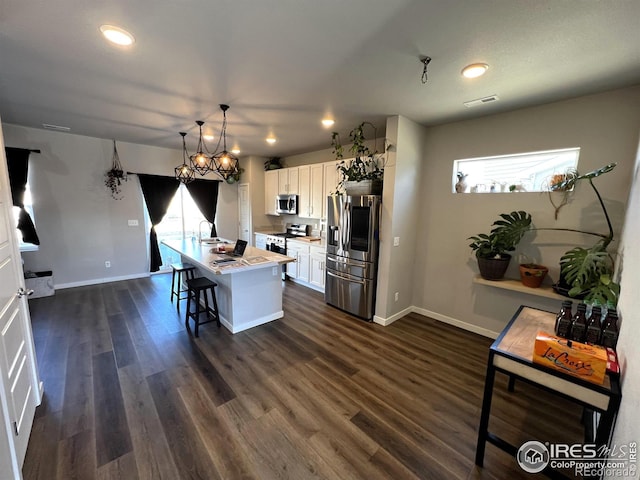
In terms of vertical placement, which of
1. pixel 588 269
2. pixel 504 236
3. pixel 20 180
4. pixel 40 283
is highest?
pixel 20 180

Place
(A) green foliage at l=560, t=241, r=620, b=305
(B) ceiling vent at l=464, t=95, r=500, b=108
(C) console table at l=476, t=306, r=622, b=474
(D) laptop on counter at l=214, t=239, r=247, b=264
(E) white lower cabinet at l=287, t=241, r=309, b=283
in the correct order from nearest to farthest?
(C) console table at l=476, t=306, r=622, b=474
(A) green foliage at l=560, t=241, r=620, b=305
(B) ceiling vent at l=464, t=95, r=500, b=108
(D) laptop on counter at l=214, t=239, r=247, b=264
(E) white lower cabinet at l=287, t=241, r=309, b=283

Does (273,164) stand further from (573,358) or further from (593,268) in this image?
(573,358)

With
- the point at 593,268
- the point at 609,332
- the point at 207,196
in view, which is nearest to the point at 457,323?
the point at 593,268

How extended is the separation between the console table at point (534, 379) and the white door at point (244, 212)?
5.41 m

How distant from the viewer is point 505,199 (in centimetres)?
298

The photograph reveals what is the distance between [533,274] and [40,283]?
689 cm

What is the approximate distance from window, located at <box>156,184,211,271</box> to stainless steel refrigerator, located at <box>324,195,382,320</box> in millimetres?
3694

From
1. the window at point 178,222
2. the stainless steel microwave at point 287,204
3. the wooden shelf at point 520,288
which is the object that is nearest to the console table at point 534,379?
the wooden shelf at point 520,288

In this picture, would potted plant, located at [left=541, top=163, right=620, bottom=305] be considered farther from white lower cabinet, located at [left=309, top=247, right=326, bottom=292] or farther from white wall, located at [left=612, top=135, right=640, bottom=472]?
white lower cabinet, located at [left=309, top=247, right=326, bottom=292]

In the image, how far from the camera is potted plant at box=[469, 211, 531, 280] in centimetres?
273

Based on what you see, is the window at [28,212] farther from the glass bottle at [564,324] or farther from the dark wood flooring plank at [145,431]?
the glass bottle at [564,324]

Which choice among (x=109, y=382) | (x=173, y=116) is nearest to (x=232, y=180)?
(x=173, y=116)

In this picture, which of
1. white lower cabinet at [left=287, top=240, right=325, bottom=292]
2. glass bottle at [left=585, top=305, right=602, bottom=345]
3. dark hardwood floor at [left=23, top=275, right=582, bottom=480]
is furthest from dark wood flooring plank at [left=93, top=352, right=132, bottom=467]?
glass bottle at [left=585, top=305, right=602, bottom=345]

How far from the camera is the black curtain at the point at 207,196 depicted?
19.1ft
